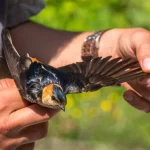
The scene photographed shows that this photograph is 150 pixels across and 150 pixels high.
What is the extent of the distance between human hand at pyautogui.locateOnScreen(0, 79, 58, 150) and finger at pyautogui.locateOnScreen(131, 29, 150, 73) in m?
0.27

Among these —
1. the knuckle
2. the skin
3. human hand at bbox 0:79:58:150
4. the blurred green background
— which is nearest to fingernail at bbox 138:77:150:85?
the skin

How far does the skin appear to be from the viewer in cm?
190

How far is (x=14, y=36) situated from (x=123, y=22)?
5.61ft

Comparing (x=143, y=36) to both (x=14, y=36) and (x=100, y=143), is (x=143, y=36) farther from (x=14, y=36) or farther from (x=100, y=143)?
(x=100, y=143)

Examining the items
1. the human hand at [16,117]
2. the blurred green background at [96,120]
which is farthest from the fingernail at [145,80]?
the blurred green background at [96,120]

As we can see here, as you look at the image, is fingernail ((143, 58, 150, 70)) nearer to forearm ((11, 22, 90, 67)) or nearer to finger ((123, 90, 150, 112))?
finger ((123, 90, 150, 112))

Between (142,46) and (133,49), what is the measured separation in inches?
3.8

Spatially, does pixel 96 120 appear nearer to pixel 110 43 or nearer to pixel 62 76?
pixel 110 43

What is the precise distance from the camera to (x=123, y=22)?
12.7ft

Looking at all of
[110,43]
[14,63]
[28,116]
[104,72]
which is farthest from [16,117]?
[110,43]

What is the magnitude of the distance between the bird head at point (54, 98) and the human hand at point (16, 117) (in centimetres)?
9

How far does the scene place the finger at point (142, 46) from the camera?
187 centimetres

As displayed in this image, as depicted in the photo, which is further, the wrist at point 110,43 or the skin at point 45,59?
the wrist at point 110,43

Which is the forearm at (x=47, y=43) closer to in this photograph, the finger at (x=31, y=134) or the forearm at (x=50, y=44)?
the forearm at (x=50, y=44)
